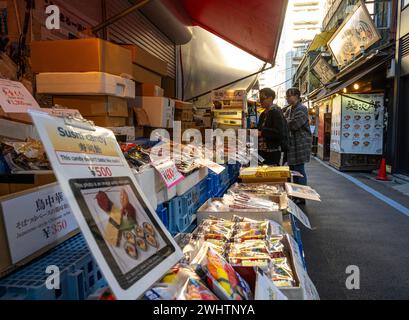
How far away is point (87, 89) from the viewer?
9.46ft

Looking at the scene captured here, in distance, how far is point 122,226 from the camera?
1.07 m

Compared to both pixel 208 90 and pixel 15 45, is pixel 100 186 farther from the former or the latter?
pixel 208 90

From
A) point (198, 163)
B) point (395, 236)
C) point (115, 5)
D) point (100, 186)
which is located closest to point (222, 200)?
point (198, 163)

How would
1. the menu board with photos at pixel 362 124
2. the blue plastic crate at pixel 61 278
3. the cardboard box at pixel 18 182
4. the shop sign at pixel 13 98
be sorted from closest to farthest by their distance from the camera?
the blue plastic crate at pixel 61 278, the cardboard box at pixel 18 182, the shop sign at pixel 13 98, the menu board with photos at pixel 362 124

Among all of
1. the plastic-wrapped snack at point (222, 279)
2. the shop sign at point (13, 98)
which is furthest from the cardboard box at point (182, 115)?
the plastic-wrapped snack at point (222, 279)

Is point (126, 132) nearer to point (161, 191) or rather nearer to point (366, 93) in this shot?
point (161, 191)

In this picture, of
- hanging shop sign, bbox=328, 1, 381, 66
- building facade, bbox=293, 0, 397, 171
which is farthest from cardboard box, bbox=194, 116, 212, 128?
hanging shop sign, bbox=328, 1, 381, 66

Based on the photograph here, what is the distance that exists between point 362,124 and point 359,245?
8.29 meters

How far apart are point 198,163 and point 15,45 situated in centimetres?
187

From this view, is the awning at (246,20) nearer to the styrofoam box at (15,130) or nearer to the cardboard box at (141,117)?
the cardboard box at (141,117)

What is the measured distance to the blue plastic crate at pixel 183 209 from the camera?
2156 millimetres

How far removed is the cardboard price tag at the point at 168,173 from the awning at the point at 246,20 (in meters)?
2.71

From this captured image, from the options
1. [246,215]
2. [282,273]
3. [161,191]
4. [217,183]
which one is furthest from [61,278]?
[217,183]

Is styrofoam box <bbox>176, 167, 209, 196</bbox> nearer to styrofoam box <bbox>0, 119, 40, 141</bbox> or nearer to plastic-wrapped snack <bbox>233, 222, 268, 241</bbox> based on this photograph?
plastic-wrapped snack <bbox>233, 222, 268, 241</bbox>
